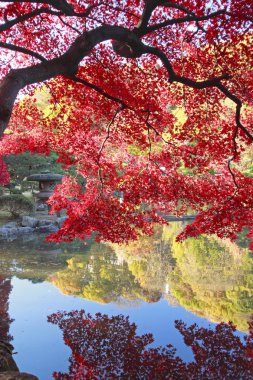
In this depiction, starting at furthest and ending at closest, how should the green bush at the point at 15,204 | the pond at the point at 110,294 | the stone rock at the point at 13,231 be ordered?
the green bush at the point at 15,204, the stone rock at the point at 13,231, the pond at the point at 110,294

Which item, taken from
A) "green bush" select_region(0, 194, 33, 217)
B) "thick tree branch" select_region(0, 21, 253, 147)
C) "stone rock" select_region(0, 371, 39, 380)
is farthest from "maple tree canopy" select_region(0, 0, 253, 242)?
"green bush" select_region(0, 194, 33, 217)

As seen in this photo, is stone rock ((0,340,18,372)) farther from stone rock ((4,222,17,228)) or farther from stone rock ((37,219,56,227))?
stone rock ((37,219,56,227))

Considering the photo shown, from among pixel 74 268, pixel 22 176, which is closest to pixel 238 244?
pixel 74 268

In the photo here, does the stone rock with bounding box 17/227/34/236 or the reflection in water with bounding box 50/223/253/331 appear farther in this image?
the stone rock with bounding box 17/227/34/236

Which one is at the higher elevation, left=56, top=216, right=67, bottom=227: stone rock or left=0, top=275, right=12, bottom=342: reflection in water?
left=56, top=216, right=67, bottom=227: stone rock

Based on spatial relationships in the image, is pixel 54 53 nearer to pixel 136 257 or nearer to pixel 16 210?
pixel 136 257

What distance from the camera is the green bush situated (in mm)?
14328

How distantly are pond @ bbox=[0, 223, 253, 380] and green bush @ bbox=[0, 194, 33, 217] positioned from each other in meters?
3.25

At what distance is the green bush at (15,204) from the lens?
47.0ft

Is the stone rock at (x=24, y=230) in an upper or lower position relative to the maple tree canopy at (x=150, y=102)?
lower

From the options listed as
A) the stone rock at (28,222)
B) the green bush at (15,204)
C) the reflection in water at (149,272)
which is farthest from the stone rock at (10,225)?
the reflection in water at (149,272)

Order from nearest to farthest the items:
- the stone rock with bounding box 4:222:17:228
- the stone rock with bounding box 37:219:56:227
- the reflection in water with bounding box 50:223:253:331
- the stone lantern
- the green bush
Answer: the reflection in water with bounding box 50:223:253:331 → the stone rock with bounding box 4:222:17:228 → the stone rock with bounding box 37:219:56:227 → the green bush → the stone lantern

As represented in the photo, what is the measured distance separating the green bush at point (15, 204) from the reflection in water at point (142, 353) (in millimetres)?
9510

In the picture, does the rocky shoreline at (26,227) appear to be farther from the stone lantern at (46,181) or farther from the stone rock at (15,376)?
the stone rock at (15,376)
